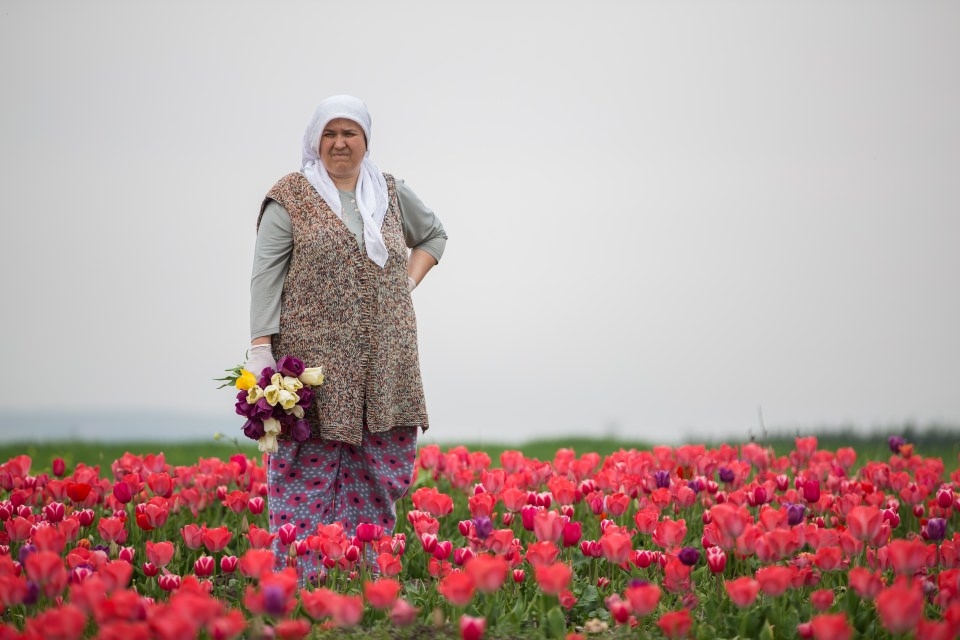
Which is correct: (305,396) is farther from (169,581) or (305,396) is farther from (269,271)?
(169,581)

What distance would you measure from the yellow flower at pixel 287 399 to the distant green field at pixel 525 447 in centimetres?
499

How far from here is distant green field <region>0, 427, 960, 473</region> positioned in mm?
10516

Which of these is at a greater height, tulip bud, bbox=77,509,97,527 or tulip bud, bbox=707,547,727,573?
tulip bud, bbox=77,509,97,527

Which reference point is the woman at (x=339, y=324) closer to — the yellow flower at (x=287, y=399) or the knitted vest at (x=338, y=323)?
the knitted vest at (x=338, y=323)

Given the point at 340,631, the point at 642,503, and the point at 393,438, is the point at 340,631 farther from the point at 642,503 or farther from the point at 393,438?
the point at 642,503

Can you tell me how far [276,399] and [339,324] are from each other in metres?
0.56

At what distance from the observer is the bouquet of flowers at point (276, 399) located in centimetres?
527

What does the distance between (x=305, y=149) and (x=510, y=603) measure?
2776 millimetres

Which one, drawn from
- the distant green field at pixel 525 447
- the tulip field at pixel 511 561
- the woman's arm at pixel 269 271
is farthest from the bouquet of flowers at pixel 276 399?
the distant green field at pixel 525 447

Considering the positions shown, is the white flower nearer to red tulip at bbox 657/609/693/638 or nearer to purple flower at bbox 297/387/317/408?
purple flower at bbox 297/387/317/408

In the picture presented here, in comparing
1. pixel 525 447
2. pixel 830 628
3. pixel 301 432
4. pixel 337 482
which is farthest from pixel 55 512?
pixel 525 447

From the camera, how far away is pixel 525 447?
464 inches

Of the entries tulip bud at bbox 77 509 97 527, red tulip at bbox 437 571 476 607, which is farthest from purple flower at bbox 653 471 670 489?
tulip bud at bbox 77 509 97 527

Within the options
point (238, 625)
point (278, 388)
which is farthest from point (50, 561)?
point (278, 388)
